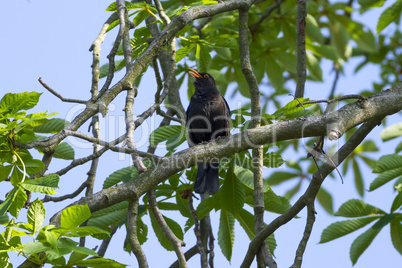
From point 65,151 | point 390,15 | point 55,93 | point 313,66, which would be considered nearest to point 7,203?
point 55,93

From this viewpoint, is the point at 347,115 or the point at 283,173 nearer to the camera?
the point at 347,115

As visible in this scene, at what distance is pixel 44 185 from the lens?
2.60 metres

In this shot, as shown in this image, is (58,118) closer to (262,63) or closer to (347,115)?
(347,115)

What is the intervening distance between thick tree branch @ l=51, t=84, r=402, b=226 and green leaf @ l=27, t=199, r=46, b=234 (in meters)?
0.44

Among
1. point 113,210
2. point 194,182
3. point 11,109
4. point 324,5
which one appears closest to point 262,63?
point 324,5

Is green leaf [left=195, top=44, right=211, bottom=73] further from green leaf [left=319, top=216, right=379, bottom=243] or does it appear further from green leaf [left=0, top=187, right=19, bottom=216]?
green leaf [left=0, top=187, right=19, bottom=216]

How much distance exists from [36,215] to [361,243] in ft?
9.43

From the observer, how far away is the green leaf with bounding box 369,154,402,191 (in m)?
4.15

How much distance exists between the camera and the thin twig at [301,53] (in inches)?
168

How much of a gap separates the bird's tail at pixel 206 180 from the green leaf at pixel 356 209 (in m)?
1.07

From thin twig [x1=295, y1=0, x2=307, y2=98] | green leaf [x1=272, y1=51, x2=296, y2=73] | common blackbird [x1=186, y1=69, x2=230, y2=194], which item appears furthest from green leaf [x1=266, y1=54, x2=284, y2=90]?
thin twig [x1=295, y1=0, x2=307, y2=98]

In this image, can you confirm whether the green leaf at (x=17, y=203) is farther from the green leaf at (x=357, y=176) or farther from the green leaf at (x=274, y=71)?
the green leaf at (x=357, y=176)

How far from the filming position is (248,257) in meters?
3.38

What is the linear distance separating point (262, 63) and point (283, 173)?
140cm
